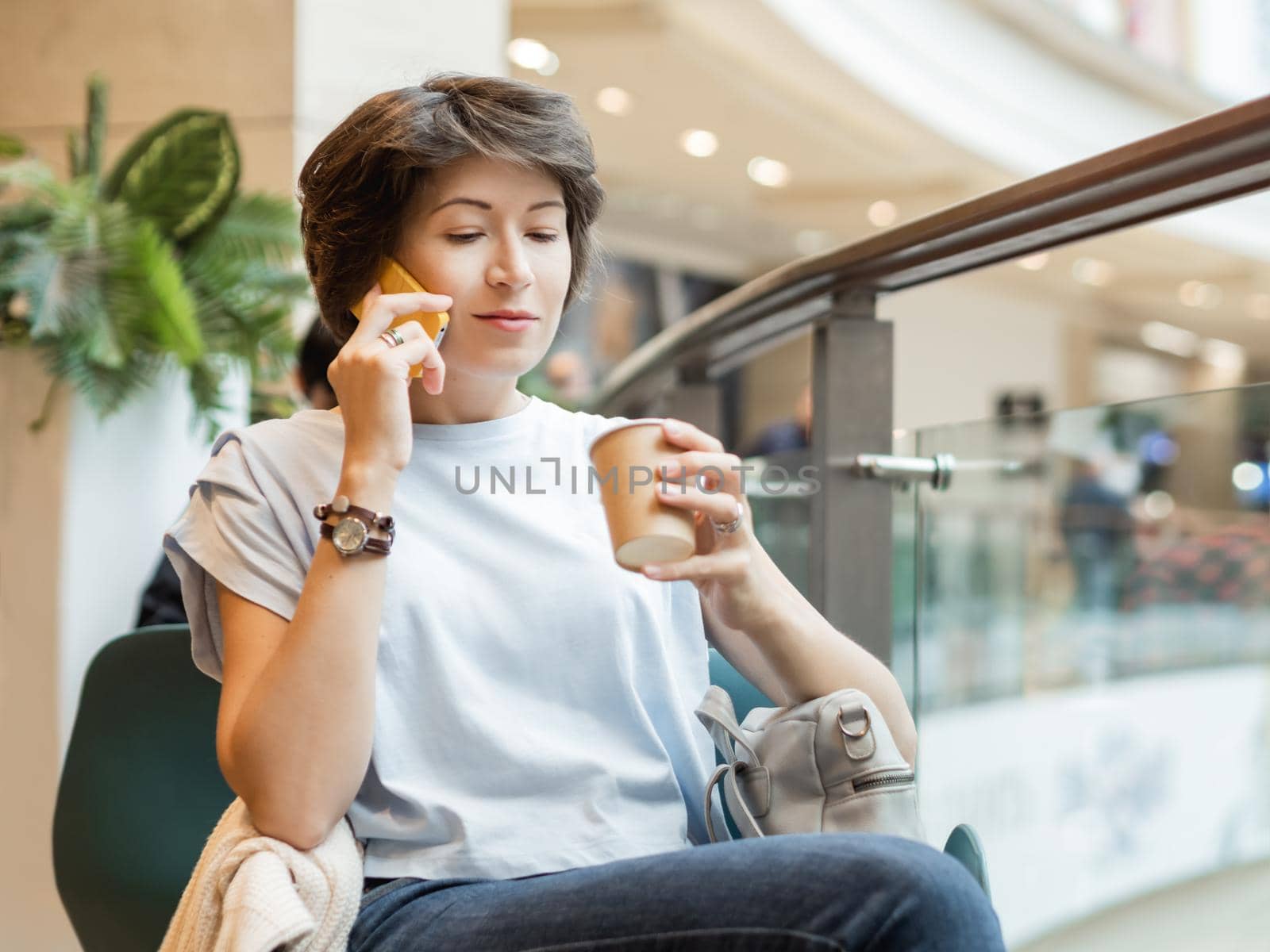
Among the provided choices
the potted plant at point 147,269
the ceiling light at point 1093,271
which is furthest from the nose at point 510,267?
the ceiling light at point 1093,271

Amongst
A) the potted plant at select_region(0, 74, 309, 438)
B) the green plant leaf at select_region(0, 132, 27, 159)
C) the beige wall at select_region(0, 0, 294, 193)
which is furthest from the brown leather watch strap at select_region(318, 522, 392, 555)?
the beige wall at select_region(0, 0, 294, 193)

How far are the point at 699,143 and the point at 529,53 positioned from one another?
2353 mm

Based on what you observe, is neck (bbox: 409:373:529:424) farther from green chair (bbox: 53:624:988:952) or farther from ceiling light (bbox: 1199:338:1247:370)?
ceiling light (bbox: 1199:338:1247:370)

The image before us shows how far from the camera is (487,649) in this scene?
1336 millimetres

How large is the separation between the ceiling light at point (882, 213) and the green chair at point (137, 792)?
10.6m

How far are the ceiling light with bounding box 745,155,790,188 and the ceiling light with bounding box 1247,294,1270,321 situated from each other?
22.3 ft

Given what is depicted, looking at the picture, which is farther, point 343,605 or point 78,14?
point 78,14

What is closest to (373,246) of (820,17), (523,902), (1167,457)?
(523,902)

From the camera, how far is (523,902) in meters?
1.11

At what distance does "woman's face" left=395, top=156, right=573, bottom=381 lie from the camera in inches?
53.8

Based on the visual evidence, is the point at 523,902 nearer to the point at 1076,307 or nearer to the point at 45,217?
the point at 45,217

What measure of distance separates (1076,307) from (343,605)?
17060 mm

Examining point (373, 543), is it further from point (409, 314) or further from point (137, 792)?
point (137, 792)

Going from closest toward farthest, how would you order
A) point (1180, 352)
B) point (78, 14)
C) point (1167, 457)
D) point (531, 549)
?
point (531, 549), point (1167, 457), point (78, 14), point (1180, 352)
